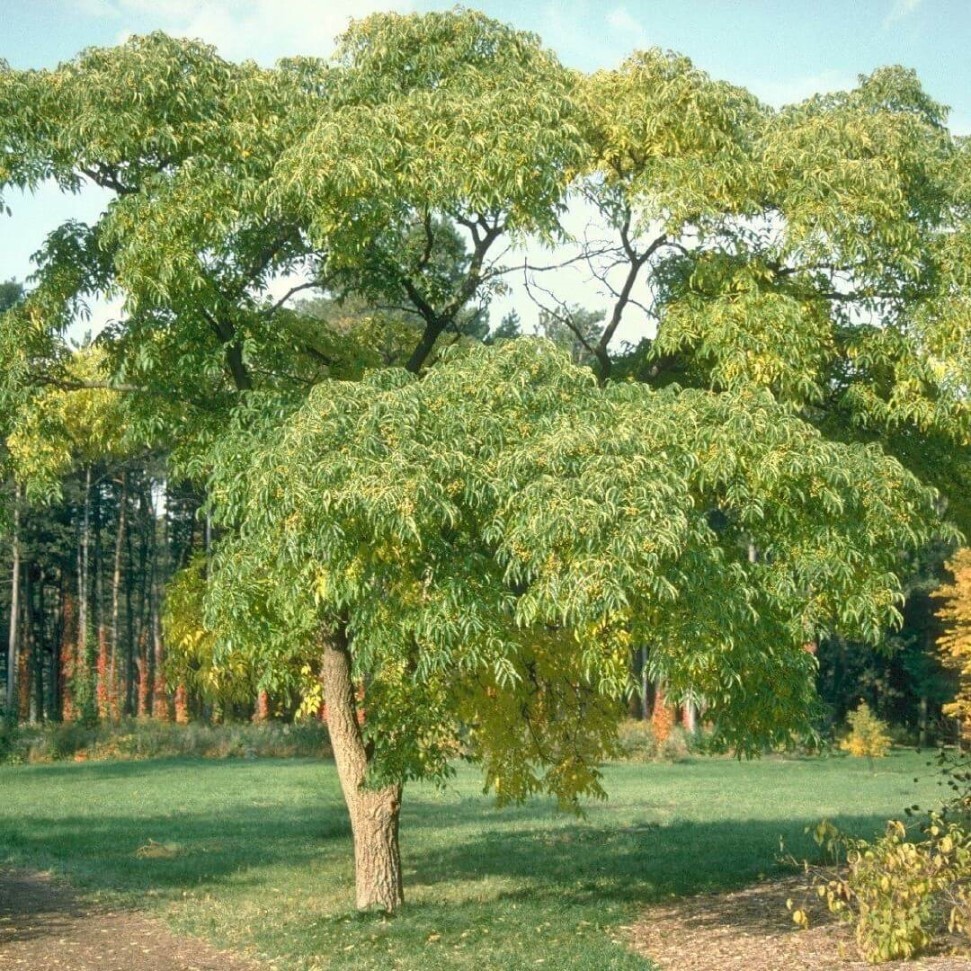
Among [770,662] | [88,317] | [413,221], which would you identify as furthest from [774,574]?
[88,317]

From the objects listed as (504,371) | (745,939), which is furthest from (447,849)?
(504,371)

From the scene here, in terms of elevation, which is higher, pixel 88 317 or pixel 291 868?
pixel 88 317

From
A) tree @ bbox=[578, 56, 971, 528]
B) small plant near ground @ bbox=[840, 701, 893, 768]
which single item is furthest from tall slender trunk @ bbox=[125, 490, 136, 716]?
tree @ bbox=[578, 56, 971, 528]

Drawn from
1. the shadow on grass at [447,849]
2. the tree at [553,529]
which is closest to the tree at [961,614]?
the shadow on grass at [447,849]

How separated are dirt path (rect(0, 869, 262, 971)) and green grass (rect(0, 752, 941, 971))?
14.0 inches

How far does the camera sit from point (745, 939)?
10.2 meters

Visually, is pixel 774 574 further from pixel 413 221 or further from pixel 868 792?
pixel 868 792

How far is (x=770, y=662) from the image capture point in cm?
904

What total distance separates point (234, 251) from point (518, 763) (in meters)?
4.95

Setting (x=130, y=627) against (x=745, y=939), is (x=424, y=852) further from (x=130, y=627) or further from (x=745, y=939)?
(x=130, y=627)

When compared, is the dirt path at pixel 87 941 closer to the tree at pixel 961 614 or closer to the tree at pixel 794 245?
the tree at pixel 794 245

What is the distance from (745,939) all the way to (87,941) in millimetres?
5254

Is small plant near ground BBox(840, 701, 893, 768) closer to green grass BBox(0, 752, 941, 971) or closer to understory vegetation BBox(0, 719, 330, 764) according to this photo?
green grass BBox(0, 752, 941, 971)

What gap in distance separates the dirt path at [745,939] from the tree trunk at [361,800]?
2.18 metres
